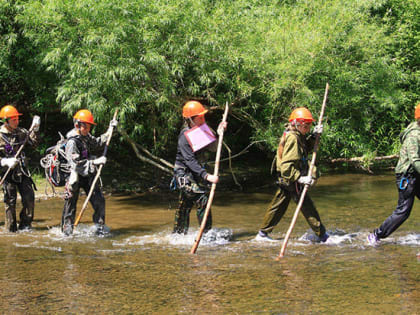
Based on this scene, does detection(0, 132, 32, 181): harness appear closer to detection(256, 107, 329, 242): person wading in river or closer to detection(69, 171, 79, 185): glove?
detection(69, 171, 79, 185): glove

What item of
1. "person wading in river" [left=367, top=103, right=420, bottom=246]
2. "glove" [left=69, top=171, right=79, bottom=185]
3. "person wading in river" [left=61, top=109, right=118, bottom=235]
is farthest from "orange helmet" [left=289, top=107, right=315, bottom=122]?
"glove" [left=69, top=171, right=79, bottom=185]

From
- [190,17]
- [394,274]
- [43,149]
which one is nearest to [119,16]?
[190,17]

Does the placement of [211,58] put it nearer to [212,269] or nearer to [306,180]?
[306,180]

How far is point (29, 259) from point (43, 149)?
8.17 metres

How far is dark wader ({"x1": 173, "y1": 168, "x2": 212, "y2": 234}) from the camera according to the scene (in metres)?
7.21

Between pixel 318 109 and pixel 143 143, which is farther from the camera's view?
pixel 143 143

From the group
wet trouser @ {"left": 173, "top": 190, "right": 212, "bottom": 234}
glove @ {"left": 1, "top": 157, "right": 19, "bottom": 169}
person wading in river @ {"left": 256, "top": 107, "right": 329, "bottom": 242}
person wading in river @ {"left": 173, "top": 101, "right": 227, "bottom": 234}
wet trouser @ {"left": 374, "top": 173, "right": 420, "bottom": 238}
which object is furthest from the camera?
glove @ {"left": 1, "top": 157, "right": 19, "bottom": 169}

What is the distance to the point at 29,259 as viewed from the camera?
657cm

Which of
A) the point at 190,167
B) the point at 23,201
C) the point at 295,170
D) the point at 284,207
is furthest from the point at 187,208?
the point at 23,201

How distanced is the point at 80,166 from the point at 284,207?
2.98 metres

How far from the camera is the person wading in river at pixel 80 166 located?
7.76 metres

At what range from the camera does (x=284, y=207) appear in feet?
24.3

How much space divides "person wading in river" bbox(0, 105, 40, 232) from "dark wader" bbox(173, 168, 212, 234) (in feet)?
8.58

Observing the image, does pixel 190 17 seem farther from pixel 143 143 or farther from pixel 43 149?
pixel 43 149
